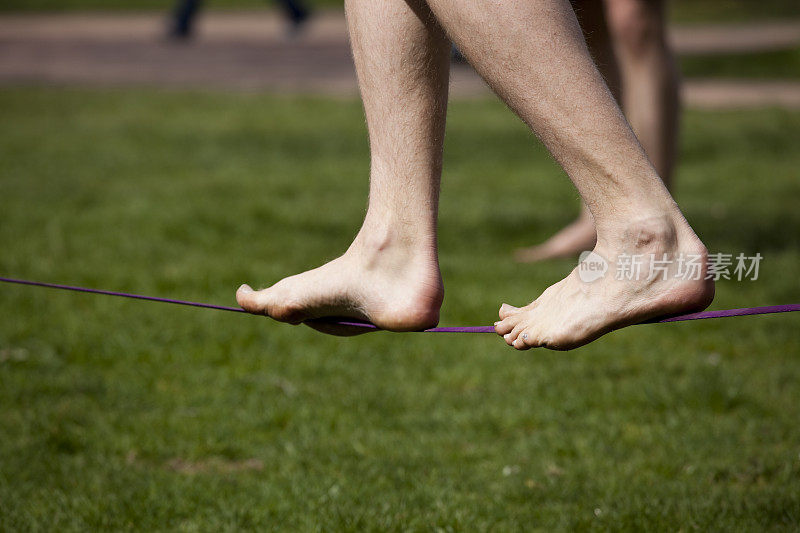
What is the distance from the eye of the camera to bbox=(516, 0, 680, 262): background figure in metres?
3.87

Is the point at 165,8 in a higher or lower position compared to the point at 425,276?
higher

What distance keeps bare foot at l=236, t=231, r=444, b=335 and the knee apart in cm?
233

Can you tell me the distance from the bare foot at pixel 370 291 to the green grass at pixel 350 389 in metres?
0.49

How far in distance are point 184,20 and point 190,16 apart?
12 centimetres

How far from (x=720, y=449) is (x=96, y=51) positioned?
41.0 feet

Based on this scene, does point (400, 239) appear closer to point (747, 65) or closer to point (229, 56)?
point (747, 65)

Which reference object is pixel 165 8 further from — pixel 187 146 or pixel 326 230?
pixel 326 230

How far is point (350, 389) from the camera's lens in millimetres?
2924

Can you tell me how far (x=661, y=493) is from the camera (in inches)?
87.7

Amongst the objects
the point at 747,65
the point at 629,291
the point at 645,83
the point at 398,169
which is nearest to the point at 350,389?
the point at 398,169

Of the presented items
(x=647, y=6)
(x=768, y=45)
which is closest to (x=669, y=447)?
(x=647, y=6)

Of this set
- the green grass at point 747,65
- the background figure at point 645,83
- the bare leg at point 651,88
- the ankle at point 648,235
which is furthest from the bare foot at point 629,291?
the green grass at point 747,65

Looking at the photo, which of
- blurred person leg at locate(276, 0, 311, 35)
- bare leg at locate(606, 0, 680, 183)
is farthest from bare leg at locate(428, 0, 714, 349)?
blurred person leg at locate(276, 0, 311, 35)

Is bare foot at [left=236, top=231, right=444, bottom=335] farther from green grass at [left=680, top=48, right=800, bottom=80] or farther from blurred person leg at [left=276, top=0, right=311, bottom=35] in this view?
blurred person leg at [left=276, top=0, right=311, bottom=35]
